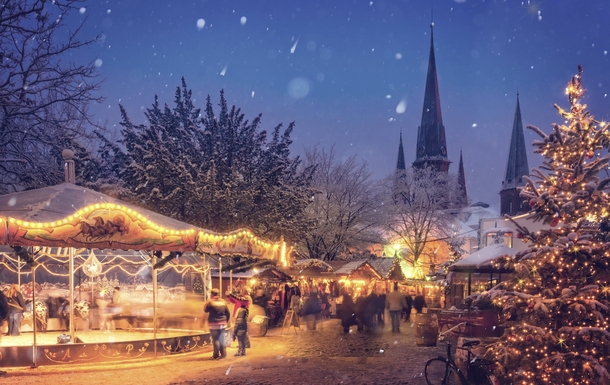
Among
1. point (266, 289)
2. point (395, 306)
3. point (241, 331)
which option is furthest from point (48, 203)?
point (266, 289)

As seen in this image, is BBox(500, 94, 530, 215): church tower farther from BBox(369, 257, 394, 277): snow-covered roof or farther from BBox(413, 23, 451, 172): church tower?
BBox(369, 257, 394, 277): snow-covered roof

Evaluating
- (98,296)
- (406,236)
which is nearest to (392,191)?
(406,236)

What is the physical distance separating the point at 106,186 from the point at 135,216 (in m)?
12.7

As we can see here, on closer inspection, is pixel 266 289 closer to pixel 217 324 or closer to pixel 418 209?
pixel 217 324

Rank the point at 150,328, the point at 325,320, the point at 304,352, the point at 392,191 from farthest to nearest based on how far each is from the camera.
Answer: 1. the point at 392,191
2. the point at 325,320
3. the point at 150,328
4. the point at 304,352

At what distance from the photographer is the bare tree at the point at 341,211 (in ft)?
109

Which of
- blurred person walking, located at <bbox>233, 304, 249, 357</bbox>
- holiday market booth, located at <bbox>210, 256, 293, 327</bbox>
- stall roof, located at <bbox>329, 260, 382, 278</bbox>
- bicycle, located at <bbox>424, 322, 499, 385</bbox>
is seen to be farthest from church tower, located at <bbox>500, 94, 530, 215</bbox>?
bicycle, located at <bbox>424, 322, 499, 385</bbox>

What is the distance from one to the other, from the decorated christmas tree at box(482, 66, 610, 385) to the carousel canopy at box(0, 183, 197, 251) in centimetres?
699

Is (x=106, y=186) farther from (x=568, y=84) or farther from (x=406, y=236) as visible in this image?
(x=406, y=236)

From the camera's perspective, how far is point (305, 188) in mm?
Result: 25156

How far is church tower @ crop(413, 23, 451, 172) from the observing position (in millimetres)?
79250

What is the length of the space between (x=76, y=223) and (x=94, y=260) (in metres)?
8.76

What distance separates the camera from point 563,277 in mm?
7891

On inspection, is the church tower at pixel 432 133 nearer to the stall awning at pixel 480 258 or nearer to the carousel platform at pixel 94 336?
the stall awning at pixel 480 258
